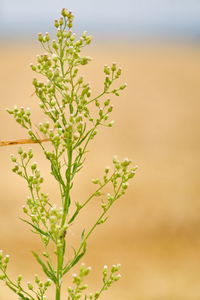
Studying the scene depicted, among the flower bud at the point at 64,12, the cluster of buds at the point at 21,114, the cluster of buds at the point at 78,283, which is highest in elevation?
the flower bud at the point at 64,12

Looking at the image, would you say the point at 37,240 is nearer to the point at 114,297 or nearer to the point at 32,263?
the point at 32,263

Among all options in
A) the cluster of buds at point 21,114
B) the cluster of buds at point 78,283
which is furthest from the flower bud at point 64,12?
the cluster of buds at point 78,283

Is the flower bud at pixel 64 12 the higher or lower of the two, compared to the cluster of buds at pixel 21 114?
higher

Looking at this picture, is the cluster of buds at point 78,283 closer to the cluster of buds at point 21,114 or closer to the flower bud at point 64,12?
the cluster of buds at point 21,114

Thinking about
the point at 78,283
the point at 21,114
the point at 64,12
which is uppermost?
the point at 64,12

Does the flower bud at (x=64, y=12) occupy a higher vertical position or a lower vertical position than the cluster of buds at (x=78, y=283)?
higher

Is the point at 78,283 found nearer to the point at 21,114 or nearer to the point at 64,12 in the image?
the point at 21,114

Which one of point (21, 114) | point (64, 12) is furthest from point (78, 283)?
point (64, 12)

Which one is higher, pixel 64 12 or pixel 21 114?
pixel 64 12

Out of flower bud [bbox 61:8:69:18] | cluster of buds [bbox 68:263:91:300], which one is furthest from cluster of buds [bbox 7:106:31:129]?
cluster of buds [bbox 68:263:91:300]

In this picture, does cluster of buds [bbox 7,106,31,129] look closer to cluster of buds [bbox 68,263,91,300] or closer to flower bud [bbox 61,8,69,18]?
flower bud [bbox 61,8,69,18]

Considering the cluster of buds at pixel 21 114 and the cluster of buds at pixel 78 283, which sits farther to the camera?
the cluster of buds at pixel 21 114
